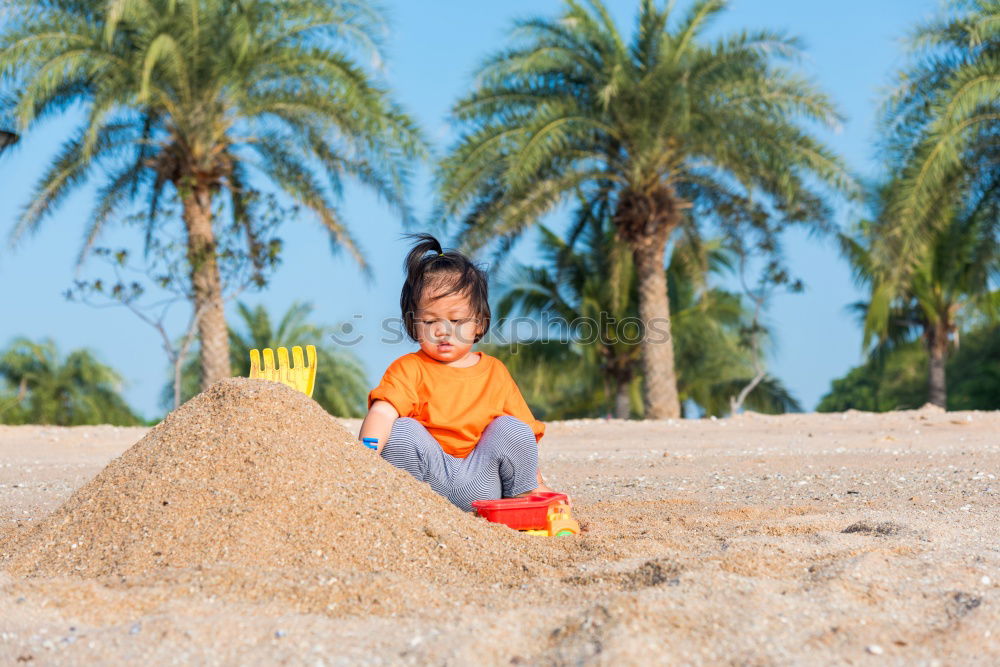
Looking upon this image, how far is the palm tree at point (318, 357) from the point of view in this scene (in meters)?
21.7

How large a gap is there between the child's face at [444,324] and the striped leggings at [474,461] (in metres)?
0.32

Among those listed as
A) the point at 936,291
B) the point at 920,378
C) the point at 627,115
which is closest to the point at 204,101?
the point at 627,115

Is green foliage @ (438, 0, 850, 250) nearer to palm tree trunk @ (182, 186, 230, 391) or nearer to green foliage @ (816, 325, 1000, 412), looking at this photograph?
palm tree trunk @ (182, 186, 230, 391)

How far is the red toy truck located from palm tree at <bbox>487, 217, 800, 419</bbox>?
14908mm

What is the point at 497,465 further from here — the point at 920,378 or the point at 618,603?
the point at 920,378

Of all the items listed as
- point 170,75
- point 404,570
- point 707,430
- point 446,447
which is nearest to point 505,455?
point 446,447

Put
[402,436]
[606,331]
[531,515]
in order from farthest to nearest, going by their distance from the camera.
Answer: [606,331] < [402,436] < [531,515]

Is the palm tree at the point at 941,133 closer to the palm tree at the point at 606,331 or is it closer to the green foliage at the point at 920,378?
the palm tree at the point at 606,331

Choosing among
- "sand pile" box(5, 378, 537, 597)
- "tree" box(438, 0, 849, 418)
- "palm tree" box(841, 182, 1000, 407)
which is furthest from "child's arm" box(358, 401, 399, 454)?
"palm tree" box(841, 182, 1000, 407)

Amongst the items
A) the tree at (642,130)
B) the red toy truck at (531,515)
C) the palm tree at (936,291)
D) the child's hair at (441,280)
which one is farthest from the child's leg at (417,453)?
the palm tree at (936,291)

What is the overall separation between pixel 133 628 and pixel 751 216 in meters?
14.2

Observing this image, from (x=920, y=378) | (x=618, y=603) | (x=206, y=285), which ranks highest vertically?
(x=206, y=285)

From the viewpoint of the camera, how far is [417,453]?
3711 millimetres

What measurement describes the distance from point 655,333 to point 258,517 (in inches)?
473
